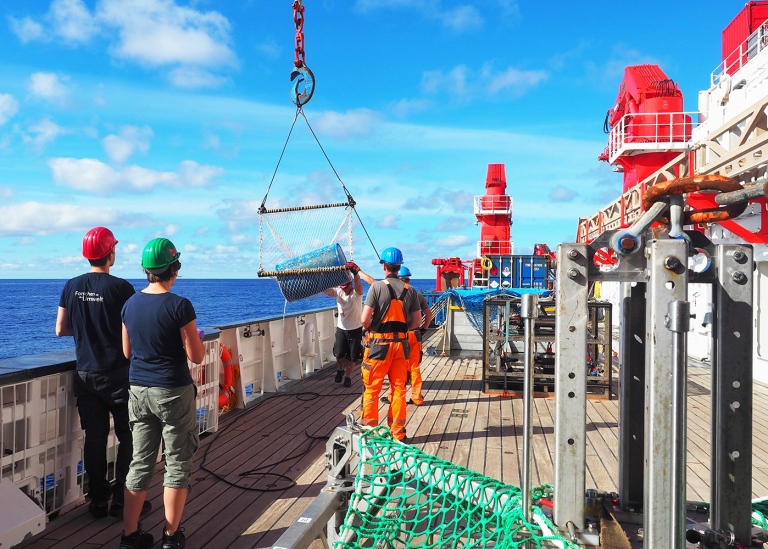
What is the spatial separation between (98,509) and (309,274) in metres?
3.01

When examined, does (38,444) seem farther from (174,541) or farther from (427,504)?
(427,504)

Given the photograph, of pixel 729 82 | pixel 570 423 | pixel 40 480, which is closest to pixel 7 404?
pixel 40 480

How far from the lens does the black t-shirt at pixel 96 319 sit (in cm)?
376

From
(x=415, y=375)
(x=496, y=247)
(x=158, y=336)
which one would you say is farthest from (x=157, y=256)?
(x=496, y=247)

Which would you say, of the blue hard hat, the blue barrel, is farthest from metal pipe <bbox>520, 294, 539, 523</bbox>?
the blue barrel

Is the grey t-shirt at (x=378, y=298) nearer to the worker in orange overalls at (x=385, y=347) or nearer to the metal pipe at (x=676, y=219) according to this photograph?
the worker in orange overalls at (x=385, y=347)

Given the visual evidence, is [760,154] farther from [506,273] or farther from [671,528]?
[506,273]

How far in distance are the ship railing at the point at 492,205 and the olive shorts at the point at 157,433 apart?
112 ft

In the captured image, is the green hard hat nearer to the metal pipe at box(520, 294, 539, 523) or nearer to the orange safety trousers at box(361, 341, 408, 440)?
the metal pipe at box(520, 294, 539, 523)

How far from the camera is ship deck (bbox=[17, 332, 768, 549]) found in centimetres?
379

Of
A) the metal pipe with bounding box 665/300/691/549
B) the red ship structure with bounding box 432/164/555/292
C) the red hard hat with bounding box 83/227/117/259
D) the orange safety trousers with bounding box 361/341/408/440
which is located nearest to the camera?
the metal pipe with bounding box 665/300/691/549

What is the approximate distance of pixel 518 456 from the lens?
535 centimetres

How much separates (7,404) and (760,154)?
7403 mm

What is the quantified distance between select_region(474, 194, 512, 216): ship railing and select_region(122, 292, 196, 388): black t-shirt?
3415cm
